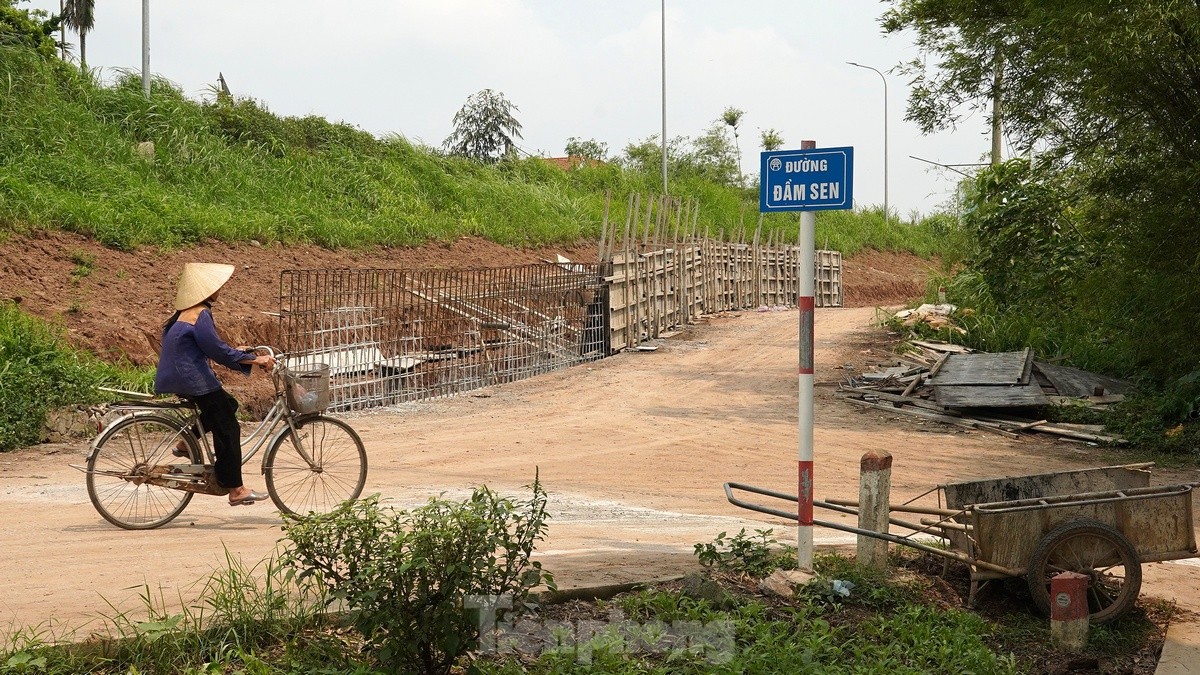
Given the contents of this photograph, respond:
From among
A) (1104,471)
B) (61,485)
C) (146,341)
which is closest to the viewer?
(1104,471)

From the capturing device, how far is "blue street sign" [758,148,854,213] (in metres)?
6.01

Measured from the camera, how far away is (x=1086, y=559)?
654 cm

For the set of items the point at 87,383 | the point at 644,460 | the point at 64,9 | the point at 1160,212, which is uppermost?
the point at 64,9

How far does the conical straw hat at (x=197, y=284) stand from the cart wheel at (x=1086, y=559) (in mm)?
5344

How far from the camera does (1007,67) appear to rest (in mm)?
15281

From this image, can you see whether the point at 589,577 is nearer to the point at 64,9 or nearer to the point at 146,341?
the point at 146,341

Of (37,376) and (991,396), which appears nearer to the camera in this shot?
(37,376)

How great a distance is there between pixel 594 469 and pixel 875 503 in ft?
15.9

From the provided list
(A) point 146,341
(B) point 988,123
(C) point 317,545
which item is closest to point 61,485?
(A) point 146,341

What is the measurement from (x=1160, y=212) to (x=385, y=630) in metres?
11.1

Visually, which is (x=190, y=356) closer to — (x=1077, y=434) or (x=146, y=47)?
(x=1077, y=434)

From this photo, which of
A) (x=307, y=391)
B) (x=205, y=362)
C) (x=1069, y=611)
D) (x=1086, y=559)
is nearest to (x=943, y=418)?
(x=1086, y=559)

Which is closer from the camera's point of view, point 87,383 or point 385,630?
point 385,630

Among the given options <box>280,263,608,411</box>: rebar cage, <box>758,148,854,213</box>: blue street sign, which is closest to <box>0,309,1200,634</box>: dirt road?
<box>280,263,608,411</box>: rebar cage
